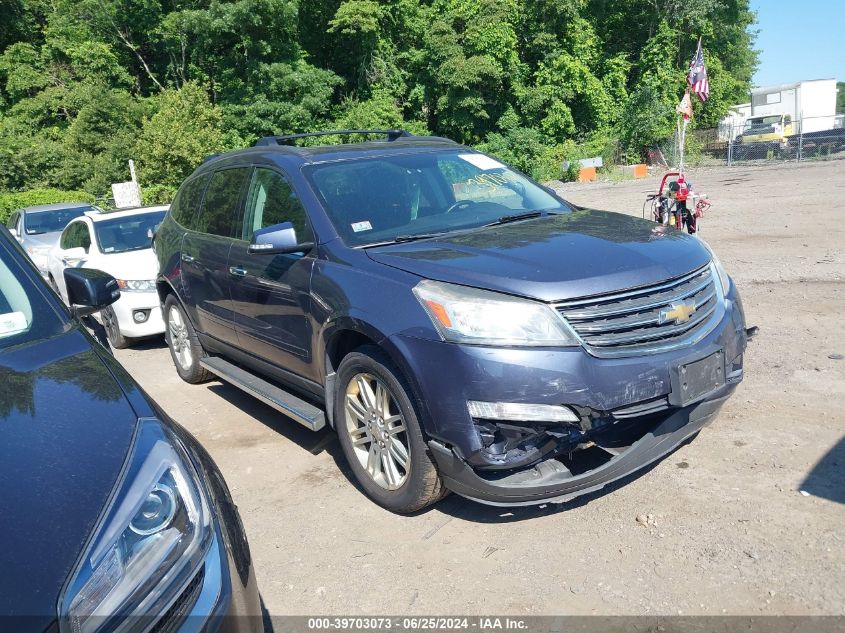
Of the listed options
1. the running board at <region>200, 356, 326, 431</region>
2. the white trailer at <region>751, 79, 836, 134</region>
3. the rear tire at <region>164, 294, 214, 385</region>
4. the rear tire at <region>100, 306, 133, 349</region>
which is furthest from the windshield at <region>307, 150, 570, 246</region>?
the white trailer at <region>751, 79, 836, 134</region>

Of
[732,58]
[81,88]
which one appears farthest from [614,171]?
[81,88]

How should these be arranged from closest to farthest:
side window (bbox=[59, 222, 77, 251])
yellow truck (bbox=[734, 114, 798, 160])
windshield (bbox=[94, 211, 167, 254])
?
windshield (bbox=[94, 211, 167, 254])
side window (bbox=[59, 222, 77, 251])
yellow truck (bbox=[734, 114, 798, 160])

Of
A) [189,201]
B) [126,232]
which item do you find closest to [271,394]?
[189,201]

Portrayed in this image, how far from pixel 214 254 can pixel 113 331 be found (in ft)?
12.3

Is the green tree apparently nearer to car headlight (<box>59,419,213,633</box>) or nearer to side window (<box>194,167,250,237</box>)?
side window (<box>194,167,250,237</box>)

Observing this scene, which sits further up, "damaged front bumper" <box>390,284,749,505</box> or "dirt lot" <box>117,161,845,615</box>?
"damaged front bumper" <box>390,284,749,505</box>

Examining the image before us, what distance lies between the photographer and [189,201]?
6.10m

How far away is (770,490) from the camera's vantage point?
366 centimetres

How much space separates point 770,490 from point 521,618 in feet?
5.13

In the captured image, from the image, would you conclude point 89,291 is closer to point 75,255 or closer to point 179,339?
point 179,339

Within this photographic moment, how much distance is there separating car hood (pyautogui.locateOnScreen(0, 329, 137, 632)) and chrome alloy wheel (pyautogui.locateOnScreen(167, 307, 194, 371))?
12.1ft

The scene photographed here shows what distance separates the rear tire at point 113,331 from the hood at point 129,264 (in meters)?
0.44

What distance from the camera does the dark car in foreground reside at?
5.39 feet

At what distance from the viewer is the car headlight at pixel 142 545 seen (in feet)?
5.41
